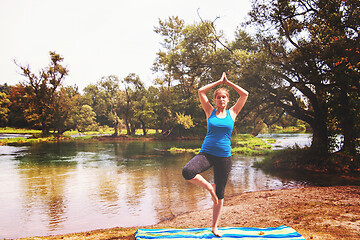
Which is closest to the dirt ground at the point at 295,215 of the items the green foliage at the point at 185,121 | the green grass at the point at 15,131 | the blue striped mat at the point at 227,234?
the blue striped mat at the point at 227,234

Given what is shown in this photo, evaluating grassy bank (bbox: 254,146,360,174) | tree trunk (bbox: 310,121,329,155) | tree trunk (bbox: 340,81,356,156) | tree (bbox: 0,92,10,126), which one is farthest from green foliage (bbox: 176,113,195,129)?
tree (bbox: 0,92,10,126)

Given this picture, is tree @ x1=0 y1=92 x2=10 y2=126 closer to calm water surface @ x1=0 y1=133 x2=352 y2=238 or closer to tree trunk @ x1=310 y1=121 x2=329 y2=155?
calm water surface @ x1=0 y1=133 x2=352 y2=238

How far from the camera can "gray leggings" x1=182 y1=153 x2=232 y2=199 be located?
13.7 feet

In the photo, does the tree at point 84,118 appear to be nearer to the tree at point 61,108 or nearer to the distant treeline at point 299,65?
the tree at point 61,108

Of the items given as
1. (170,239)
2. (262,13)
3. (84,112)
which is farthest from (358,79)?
(84,112)

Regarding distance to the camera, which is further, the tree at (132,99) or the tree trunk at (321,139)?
the tree at (132,99)

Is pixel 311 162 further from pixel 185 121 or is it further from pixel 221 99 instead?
pixel 185 121

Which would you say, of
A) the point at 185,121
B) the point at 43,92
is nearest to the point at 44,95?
the point at 43,92

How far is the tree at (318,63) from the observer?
1302cm

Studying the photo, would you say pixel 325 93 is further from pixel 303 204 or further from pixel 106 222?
pixel 106 222

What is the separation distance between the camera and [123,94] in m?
55.0

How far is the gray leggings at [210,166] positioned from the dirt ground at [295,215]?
186 centimetres

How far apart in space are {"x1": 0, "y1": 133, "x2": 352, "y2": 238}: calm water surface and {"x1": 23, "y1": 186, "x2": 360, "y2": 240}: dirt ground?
1580mm

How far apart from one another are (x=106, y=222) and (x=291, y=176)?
10310mm
